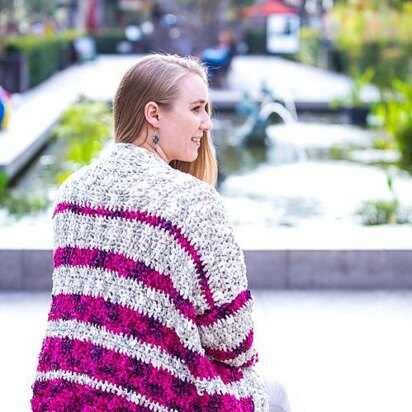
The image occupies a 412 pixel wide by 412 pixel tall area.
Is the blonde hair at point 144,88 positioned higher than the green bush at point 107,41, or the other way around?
the blonde hair at point 144,88

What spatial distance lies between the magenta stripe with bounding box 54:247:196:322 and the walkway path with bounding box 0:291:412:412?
1.32 meters

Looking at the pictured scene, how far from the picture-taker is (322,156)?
10.5 m

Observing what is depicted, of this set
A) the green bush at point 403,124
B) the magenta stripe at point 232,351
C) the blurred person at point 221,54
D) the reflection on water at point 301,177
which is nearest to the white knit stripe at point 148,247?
the magenta stripe at point 232,351

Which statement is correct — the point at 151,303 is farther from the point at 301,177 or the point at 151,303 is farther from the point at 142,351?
the point at 301,177

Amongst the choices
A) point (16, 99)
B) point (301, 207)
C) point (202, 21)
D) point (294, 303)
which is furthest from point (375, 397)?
point (202, 21)

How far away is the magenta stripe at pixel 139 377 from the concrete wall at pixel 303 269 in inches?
111

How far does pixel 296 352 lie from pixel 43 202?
151 inches

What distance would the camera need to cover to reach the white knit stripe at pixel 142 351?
1802 mm

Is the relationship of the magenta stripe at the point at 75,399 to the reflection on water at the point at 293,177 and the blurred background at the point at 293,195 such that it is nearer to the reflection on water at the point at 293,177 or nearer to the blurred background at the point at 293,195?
the blurred background at the point at 293,195

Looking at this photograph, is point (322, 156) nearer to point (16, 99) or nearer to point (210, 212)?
point (16, 99)

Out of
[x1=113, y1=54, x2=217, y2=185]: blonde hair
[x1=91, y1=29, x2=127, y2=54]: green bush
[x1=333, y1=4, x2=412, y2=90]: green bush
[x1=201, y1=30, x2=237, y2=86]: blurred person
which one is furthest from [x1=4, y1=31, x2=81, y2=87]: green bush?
[x1=113, y1=54, x2=217, y2=185]: blonde hair

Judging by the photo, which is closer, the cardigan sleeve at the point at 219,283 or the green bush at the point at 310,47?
the cardigan sleeve at the point at 219,283

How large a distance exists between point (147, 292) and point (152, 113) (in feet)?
1.23

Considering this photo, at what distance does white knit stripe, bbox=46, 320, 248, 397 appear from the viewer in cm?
180
